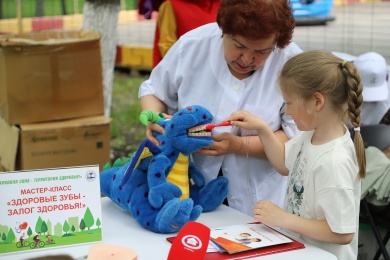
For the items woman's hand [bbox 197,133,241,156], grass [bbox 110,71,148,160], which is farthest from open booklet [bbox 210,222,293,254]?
grass [bbox 110,71,148,160]

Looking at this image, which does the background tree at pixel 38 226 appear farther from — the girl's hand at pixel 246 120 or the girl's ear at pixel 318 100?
the girl's ear at pixel 318 100

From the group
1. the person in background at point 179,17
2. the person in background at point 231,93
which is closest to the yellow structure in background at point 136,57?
the person in background at point 179,17

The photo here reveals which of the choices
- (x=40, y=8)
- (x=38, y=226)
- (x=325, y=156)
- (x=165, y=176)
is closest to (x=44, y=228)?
(x=38, y=226)

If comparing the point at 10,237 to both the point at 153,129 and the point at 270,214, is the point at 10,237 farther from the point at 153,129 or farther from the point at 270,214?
the point at 270,214

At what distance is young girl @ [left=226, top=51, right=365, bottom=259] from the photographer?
65.7 inches

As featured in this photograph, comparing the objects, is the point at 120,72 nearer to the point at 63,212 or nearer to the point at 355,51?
the point at 355,51

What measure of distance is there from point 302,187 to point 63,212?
25.6 inches

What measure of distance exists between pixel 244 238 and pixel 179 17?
1867mm

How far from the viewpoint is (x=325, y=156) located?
171 cm

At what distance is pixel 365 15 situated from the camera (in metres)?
6.53

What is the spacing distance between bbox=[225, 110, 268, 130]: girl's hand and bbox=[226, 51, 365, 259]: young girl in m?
0.18

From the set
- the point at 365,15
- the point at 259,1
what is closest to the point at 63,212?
the point at 259,1

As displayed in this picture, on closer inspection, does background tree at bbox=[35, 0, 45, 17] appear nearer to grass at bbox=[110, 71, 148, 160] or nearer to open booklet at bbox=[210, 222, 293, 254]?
grass at bbox=[110, 71, 148, 160]

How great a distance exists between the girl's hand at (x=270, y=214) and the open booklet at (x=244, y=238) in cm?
4
